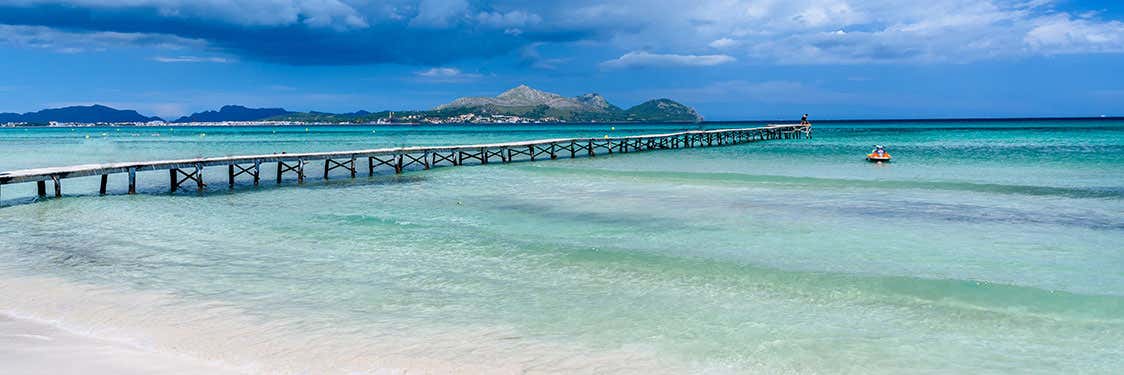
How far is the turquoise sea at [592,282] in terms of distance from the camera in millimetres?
6367

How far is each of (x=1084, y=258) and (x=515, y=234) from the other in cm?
832

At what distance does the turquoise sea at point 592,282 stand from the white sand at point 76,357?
0.71ft

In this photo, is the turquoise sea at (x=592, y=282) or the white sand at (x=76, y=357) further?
the turquoise sea at (x=592, y=282)

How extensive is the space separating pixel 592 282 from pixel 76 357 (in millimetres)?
5187

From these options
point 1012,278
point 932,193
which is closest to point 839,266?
point 1012,278

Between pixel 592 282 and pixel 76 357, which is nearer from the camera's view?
pixel 76 357

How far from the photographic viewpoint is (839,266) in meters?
9.98

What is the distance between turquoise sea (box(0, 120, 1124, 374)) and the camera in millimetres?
6367

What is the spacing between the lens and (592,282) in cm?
906

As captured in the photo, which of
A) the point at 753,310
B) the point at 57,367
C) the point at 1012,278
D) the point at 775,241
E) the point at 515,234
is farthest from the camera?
the point at 515,234

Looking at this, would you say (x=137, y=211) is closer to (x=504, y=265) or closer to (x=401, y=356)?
(x=504, y=265)

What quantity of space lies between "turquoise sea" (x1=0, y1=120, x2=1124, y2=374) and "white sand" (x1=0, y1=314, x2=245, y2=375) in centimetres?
22

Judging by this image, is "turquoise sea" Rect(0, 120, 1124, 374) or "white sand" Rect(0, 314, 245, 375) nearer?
"white sand" Rect(0, 314, 245, 375)

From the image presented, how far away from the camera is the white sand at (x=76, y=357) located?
5.71 metres
